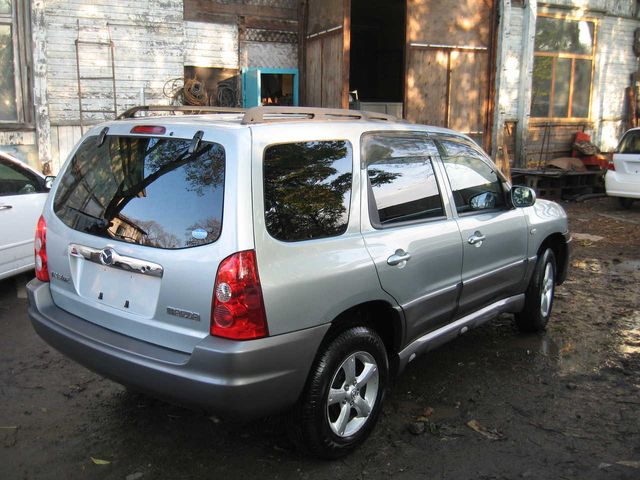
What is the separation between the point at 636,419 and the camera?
382cm

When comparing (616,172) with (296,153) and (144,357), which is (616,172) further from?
(144,357)

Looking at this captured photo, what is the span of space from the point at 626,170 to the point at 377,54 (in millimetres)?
9887

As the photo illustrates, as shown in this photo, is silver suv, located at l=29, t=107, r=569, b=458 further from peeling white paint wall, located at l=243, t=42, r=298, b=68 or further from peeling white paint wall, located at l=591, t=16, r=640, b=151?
peeling white paint wall, located at l=591, t=16, r=640, b=151

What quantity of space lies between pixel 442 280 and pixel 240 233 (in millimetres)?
1611

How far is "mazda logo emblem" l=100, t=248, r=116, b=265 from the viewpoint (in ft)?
10.0

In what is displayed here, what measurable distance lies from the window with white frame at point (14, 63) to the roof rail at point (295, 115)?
8.09 m

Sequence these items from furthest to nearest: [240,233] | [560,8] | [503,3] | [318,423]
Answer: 1. [560,8]
2. [503,3]
3. [318,423]
4. [240,233]

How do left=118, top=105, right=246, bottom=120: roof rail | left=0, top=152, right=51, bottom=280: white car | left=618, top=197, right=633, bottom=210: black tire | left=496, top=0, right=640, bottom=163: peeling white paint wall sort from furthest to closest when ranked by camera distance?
left=496, top=0, right=640, bottom=163: peeling white paint wall < left=618, top=197, right=633, bottom=210: black tire < left=0, top=152, right=51, bottom=280: white car < left=118, top=105, right=246, bottom=120: roof rail

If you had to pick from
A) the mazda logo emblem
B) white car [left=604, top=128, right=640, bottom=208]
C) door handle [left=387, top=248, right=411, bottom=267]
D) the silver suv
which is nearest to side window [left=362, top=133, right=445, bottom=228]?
the silver suv

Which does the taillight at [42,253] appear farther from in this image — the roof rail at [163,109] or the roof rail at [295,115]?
the roof rail at [295,115]

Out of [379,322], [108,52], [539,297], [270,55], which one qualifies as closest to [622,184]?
[270,55]

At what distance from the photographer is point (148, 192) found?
3061 millimetres

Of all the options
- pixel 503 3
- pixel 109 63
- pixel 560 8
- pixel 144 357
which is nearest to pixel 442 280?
pixel 144 357

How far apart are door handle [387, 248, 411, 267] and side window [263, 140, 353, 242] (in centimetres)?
35
